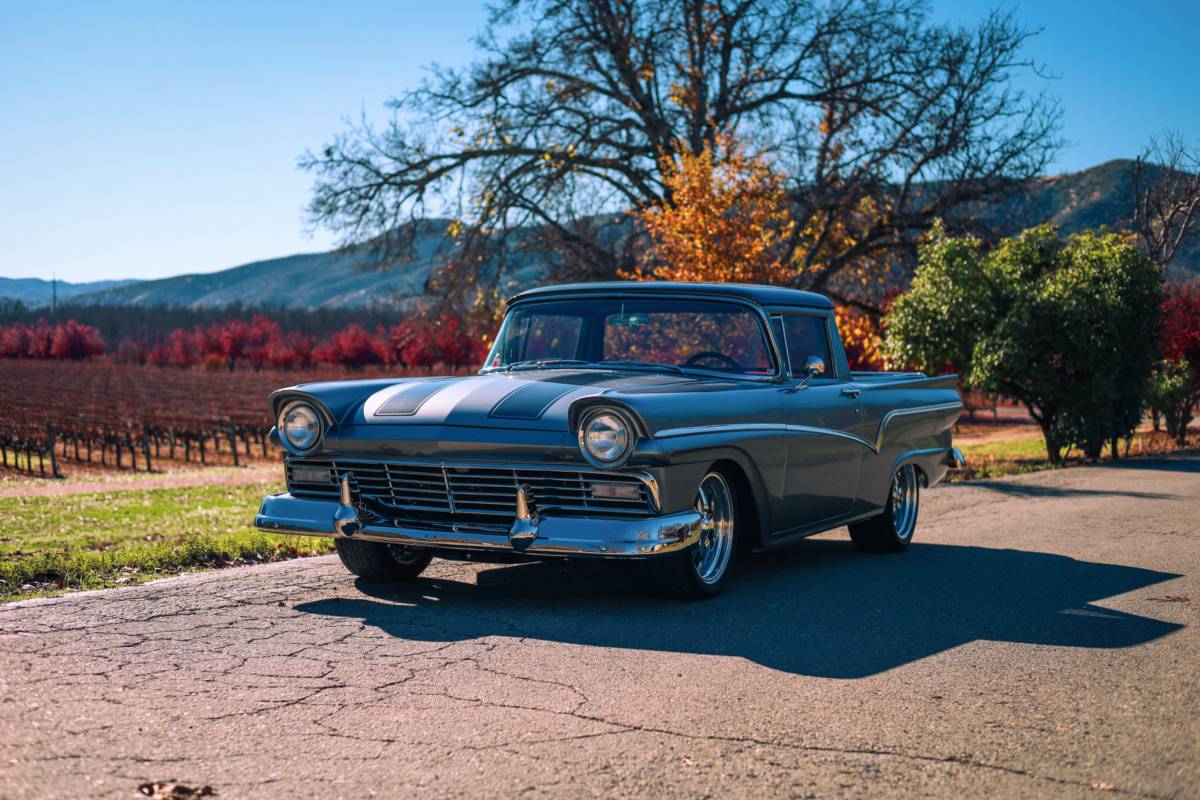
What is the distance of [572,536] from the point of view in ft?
18.8

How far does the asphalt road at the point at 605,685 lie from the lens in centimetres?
365

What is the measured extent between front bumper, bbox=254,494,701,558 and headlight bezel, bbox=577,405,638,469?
270 mm

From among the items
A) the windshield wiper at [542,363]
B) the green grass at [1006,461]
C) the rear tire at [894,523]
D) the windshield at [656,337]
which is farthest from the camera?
the green grass at [1006,461]

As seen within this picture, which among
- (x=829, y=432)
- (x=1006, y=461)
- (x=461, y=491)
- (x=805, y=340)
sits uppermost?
(x=805, y=340)

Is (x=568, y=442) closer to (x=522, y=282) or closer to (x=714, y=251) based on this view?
(x=714, y=251)

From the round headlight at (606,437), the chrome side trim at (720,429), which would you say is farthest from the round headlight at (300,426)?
the chrome side trim at (720,429)

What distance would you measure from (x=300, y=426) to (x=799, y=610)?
2.75m

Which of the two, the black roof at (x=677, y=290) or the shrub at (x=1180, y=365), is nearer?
the black roof at (x=677, y=290)

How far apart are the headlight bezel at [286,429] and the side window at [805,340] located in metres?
2.74

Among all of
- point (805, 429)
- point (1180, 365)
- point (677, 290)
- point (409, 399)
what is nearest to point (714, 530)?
point (805, 429)

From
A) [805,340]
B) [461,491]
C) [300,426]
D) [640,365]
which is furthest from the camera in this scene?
[805,340]

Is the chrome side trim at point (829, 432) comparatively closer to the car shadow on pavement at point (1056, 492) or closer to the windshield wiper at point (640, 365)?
the windshield wiper at point (640, 365)

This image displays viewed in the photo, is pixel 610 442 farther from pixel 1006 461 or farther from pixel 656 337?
pixel 1006 461

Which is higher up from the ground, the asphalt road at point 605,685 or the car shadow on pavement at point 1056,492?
the asphalt road at point 605,685
